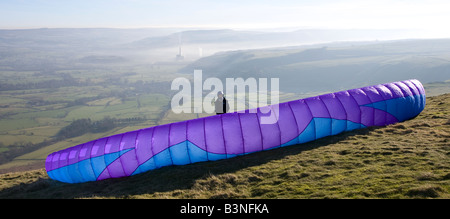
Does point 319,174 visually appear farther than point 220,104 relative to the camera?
No

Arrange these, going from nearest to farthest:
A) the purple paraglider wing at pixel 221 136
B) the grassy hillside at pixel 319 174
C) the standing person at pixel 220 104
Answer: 1. the grassy hillside at pixel 319 174
2. the purple paraglider wing at pixel 221 136
3. the standing person at pixel 220 104

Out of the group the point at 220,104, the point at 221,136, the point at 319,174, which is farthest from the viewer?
the point at 220,104

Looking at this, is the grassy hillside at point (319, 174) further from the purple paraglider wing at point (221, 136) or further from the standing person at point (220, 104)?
the standing person at point (220, 104)

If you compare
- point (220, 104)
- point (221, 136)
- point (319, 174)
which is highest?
point (220, 104)

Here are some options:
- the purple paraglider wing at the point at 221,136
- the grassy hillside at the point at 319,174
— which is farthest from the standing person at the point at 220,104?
the grassy hillside at the point at 319,174

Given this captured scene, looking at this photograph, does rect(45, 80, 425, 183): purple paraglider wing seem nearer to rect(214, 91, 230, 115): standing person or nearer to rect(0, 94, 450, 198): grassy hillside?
rect(0, 94, 450, 198): grassy hillside

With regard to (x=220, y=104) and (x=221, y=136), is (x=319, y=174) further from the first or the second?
(x=220, y=104)

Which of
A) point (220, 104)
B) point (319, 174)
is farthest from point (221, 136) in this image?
point (319, 174)
